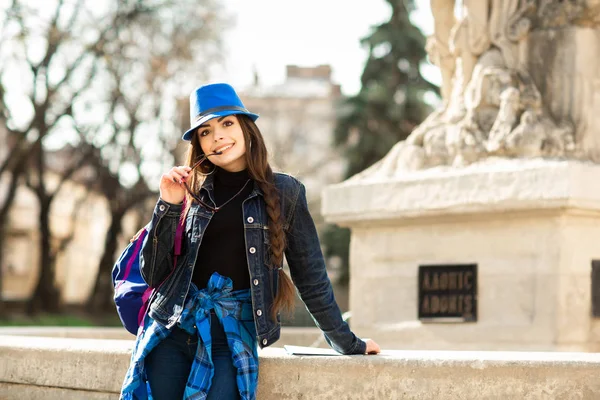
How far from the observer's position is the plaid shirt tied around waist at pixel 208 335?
12.3ft

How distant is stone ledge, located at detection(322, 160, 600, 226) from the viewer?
659 cm

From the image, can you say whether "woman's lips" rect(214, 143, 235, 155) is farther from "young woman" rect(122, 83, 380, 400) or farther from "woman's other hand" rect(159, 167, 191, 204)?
"woman's other hand" rect(159, 167, 191, 204)

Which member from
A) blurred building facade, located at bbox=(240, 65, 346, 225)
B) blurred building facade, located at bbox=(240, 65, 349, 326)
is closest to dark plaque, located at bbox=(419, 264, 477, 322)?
blurred building facade, located at bbox=(240, 65, 349, 326)

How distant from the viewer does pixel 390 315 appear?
301 inches

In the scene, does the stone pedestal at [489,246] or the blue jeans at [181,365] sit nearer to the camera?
the blue jeans at [181,365]

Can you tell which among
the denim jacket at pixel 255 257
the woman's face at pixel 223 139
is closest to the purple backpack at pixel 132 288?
the denim jacket at pixel 255 257

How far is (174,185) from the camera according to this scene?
3.89 m

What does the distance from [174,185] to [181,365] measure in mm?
667

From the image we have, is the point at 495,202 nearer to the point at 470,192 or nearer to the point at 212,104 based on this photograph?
the point at 470,192

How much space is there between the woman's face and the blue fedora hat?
0.04m

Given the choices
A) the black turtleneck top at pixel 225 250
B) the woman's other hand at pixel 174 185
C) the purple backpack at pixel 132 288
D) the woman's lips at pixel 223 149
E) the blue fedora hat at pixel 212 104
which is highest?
the blue fedora hat at pixel 212 104

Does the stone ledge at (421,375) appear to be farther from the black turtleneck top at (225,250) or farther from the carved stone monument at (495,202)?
the carved stone monument at (495,202)

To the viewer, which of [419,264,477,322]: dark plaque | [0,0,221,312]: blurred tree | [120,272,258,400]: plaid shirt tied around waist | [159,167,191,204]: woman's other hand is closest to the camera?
[120,272,258,400]: plaid shirt tied around waist

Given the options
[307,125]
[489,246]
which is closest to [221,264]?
[489,246]
